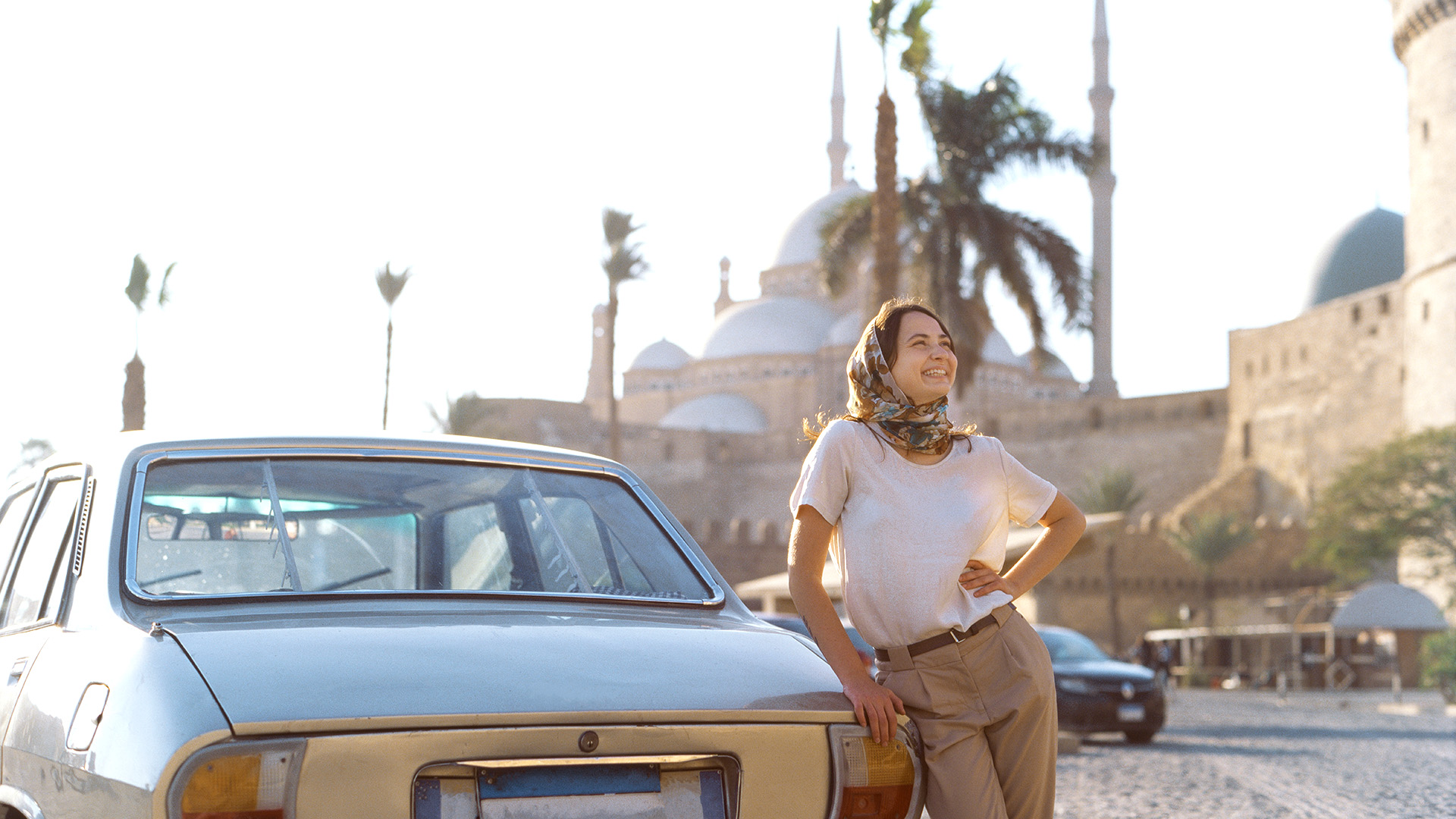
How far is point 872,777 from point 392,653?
0.81 m

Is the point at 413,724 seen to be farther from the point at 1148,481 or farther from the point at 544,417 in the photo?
the point at 544,417

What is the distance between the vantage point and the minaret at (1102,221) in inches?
2309

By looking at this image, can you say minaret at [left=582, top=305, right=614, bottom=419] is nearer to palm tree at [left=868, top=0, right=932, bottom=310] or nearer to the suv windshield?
palm tree at [left=868, top=0, right=932, bottom=310]

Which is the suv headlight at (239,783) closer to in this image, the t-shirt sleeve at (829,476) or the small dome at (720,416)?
the t-shirt sleeve at (829,476)

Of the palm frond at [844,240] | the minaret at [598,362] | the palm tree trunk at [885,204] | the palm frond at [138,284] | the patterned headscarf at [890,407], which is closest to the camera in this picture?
the patterned headscarf at [890,407]

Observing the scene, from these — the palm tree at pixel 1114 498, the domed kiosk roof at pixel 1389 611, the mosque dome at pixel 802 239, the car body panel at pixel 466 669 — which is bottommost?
the domed kiosk roof at pixel 1389 611

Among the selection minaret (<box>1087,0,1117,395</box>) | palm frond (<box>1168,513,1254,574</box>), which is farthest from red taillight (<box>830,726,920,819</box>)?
minaret (<box>1087,0,1117,395</box>)

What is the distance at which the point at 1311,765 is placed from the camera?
10.5m

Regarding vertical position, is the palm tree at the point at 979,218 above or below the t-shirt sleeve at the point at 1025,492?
above

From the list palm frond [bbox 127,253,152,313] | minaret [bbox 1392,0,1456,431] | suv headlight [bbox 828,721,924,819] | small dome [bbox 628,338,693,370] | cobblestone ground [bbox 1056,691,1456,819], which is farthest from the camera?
small dome [bbox 628,338,693,370]

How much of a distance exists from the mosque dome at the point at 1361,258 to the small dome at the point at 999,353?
63.3ft

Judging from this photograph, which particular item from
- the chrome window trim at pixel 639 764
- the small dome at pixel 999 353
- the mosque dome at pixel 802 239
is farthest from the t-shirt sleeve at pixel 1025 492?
the mosque dome at pixel 802 239

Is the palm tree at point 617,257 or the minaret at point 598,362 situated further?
the minaret at point 598,362

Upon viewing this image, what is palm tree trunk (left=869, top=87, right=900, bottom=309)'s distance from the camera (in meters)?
18.7
